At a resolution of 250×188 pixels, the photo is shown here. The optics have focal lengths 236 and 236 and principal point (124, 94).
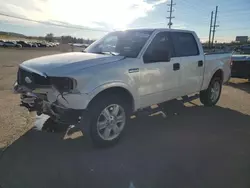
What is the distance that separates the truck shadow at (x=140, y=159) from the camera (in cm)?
299

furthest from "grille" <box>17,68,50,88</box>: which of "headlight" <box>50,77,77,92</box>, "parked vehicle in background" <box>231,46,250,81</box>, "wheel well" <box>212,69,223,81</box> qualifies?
"parked vehicle in background" <box>231,46,250,81</box>

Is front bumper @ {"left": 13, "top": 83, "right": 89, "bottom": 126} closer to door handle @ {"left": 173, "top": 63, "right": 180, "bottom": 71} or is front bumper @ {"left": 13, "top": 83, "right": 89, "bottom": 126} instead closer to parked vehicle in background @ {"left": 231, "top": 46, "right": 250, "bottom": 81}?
door handle @ {"left": 173, "top": 63, "right": 180, "bottom": 71}

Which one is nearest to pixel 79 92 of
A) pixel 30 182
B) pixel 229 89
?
pixel 30 182

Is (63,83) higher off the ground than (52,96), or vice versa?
(63,83)

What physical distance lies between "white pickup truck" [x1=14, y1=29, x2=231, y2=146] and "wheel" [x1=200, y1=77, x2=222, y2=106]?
3.94 feet

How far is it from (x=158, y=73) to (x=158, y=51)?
46 centimetres

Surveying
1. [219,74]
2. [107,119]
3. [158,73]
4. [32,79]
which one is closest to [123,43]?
[158,73]

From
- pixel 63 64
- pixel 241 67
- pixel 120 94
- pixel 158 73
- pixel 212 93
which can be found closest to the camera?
pixel 63 64

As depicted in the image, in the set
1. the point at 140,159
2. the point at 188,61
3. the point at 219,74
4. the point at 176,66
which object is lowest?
the point at 140,159

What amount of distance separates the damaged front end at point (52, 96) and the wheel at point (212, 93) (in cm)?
412

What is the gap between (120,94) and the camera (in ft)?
12.8

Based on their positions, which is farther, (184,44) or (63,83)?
(184,44)

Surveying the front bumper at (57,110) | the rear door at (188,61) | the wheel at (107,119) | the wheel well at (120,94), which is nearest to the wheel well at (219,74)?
the rear door at (188,61)

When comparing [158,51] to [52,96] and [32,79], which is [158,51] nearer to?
[52,96]
